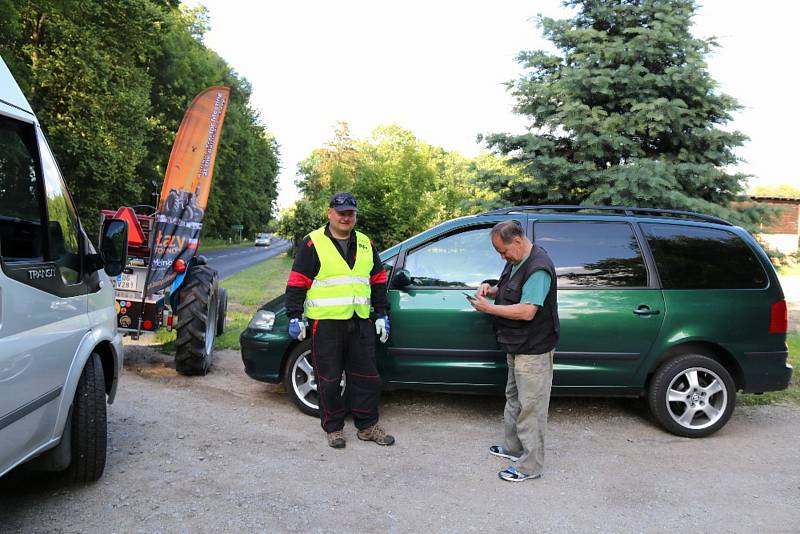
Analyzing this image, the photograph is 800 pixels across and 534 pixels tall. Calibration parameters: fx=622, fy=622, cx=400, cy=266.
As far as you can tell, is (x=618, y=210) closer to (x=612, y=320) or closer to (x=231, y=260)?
(x=612, y=320)

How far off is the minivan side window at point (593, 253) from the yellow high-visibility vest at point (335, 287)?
5.24 ft

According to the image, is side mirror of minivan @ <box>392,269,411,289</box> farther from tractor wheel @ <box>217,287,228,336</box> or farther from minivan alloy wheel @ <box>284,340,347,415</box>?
tractor wheel @ <box>217,287,228,336</box>

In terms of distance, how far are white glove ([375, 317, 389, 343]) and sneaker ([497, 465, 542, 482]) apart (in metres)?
1.28

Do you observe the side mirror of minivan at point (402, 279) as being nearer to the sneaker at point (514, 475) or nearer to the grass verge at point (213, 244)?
the sneaker at point (514, 475)

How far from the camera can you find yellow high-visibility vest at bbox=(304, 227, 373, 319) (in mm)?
4543

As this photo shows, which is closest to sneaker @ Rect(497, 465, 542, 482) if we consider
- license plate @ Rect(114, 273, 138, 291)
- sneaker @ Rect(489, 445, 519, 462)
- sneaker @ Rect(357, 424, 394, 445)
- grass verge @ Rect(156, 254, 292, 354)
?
sneaker @ Rect(489, 445, 519, 462)

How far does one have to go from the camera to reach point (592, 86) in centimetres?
1148

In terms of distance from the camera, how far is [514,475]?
4.05m

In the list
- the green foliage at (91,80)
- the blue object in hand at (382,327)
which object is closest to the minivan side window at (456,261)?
the blue object in hand at (382,327)

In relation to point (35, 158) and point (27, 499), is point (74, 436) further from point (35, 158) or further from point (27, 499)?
point (35, 158)

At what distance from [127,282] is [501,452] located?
4.36 metres

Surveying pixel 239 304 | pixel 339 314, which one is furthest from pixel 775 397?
pixel 239 304

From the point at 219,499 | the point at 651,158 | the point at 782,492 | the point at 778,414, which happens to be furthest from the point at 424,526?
the point at 651,158

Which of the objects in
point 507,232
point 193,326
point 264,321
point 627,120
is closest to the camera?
point 507,232
